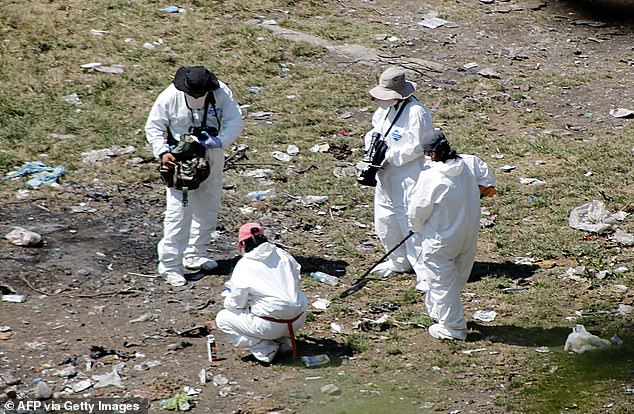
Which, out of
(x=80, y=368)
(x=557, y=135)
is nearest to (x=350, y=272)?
(x=80, y=368)

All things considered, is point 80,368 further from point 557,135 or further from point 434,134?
point 557,135

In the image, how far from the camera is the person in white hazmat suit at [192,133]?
7.53 meters

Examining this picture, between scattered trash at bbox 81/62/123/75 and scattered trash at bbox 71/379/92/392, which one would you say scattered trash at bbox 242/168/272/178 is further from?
scattered trash at bbox 71/379/92/392

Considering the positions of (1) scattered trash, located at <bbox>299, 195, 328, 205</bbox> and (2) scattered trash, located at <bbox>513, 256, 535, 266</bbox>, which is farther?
(1) scattered trash, located at <bbox>299, 195, 328, 205</bbox>

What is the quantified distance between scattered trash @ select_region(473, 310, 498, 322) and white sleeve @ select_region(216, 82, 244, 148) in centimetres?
227

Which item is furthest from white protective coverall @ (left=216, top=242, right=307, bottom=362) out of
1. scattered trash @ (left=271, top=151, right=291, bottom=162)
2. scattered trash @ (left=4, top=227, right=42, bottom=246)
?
scattered trash @ (left=271, top=151, right=291, bottom=162)

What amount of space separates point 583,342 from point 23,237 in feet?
14.7

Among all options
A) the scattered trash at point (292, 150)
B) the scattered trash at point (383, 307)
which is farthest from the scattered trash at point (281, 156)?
the scattered trash at point (383, 307)

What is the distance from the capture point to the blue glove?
24.9 feet

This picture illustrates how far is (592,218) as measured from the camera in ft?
29.1

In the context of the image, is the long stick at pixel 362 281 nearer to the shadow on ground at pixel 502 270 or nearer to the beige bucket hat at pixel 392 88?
the shadow on ground at pixel 502 270

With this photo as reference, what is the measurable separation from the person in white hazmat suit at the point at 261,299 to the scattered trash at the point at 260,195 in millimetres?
3130

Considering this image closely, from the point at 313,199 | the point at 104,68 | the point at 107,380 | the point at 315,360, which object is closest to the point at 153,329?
the point at 107,380

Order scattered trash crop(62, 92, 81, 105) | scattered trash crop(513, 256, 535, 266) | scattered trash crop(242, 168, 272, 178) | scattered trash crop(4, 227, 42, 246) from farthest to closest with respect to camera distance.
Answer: scattered trash crop(62, 92, 81, 105), scattered trash crop(242, 168, 272, 178), scattered trash crop(513, 256, 535, 266), scattered trash crop(4, 227, 42, 246)
